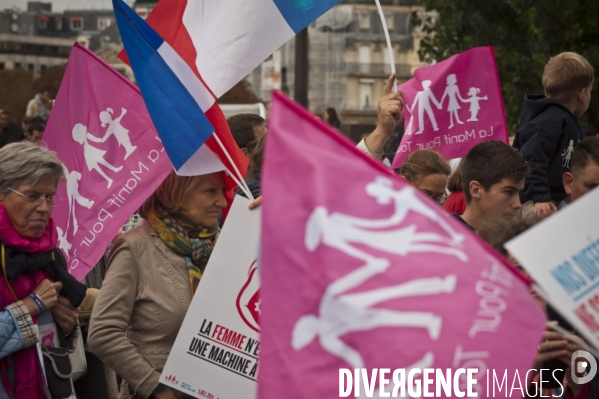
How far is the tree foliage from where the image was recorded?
14.1 meters

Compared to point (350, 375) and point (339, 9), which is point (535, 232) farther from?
point (339, 9)

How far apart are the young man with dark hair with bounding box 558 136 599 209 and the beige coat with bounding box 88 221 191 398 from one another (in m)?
2.13

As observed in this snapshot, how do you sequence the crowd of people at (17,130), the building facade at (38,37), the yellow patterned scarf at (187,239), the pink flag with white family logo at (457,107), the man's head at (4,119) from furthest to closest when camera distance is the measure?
the building facade at (38,37)
the man's head at (4,119)
the crowd of people at (17,130)
the pink flag with white family logo at (457,107)
the yellow patterned scarf at (187,239)

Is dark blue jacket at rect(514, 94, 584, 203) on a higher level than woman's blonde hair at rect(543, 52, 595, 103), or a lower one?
lower

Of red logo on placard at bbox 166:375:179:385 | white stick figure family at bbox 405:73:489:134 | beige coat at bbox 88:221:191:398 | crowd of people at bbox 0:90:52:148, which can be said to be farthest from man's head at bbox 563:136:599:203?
crowd of people at bbox 0:90:52:148

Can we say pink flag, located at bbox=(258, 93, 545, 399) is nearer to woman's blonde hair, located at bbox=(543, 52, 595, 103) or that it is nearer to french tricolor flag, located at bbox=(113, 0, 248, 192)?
french tricolor flag, located at bbox=(113, 0, 248, 192)

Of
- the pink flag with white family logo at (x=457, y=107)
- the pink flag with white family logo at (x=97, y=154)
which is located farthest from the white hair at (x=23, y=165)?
the pink flag with white family logo at (x=457, y=107)

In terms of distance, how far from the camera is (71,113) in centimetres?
555

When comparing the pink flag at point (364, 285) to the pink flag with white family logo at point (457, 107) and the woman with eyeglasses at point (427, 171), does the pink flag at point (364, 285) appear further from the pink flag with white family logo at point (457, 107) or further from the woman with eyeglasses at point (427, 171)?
the pink flag with white family logo at point (457, 107)

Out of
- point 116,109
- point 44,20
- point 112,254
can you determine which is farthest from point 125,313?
point 44,20

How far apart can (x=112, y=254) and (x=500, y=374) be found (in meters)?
2.05

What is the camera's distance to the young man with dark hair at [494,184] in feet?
15.9

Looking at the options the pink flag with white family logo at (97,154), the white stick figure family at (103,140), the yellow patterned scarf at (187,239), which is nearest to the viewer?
the yellow patterned scarf at (187,239)

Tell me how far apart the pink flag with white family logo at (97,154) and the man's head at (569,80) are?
7.55 ft
